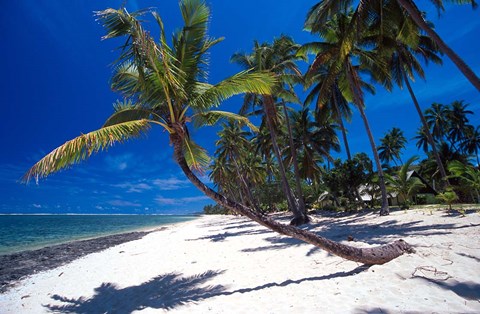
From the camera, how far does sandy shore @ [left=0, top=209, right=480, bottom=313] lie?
3.73m

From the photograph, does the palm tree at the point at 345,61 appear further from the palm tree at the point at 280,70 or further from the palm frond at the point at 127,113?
the palm frond at the point at 127,113

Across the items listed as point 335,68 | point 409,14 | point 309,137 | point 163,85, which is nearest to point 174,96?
point 163,85

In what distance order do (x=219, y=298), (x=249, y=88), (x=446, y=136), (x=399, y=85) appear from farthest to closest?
(x=446, y=136) < (x=399, y=85) < (x=249, y=88) < (x=219, y=298)

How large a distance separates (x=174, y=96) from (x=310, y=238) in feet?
12.9

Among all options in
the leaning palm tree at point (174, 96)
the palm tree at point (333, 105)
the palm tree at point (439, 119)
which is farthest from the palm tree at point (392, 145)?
the leaning palm tree at point (174, 96)

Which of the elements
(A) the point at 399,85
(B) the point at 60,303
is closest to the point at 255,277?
(B) the point at 60,303

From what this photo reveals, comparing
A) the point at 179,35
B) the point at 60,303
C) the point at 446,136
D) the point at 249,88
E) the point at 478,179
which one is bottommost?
the point at 60,303

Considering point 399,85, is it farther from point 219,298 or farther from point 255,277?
point 219,298

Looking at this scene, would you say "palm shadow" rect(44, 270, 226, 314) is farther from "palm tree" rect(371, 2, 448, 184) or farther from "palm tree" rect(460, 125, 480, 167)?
"palm tree" rect(460, 125, 480, 167)

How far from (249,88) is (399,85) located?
16028 mm

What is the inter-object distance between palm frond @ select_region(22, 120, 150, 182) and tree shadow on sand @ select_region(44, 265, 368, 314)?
9.51 ft

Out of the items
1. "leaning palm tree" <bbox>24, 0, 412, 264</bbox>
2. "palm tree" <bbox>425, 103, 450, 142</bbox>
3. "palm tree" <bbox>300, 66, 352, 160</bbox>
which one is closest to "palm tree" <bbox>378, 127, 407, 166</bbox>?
"palm tree" <bbox>425, 103, 450, 142</bbox>

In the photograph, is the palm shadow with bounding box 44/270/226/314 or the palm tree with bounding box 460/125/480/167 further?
the palm tree with bounding box 460/125/480/167

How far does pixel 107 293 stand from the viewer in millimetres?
6195
